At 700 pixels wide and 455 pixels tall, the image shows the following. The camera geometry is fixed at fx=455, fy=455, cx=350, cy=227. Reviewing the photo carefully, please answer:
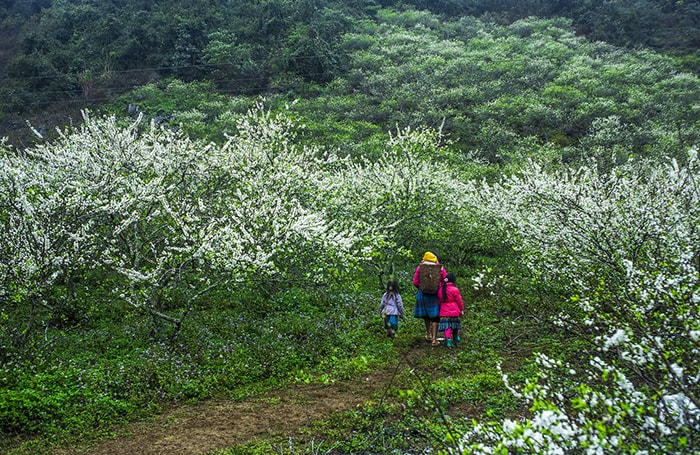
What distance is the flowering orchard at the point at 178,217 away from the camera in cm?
1037

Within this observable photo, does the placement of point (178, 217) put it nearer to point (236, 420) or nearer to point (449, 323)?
point (236, 420)

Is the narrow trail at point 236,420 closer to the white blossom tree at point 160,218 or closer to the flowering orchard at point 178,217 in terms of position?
the white blossom tree at point 160,218

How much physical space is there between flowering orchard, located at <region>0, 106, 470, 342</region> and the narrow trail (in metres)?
3.08

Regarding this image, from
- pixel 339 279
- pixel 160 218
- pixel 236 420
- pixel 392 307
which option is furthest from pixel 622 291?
pixel 160 218

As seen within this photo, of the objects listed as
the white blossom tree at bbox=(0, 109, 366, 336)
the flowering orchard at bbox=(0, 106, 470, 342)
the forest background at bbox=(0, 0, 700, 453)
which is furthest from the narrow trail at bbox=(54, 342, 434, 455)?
the flowering orchard at bbox=(0, 106, 470, 342)

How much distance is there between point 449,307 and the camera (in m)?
11.8


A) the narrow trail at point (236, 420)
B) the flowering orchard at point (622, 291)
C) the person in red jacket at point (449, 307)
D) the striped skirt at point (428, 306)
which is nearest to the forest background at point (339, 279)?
the flowering orchard at point (622, 291)

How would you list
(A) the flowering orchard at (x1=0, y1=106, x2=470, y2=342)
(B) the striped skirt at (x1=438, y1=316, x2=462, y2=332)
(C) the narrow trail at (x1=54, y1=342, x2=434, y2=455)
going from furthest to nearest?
(B) the striped skirt at (x1=438, y1=316, x2=462, y2=332) → (A) the flowering orchard at (x1=0, y1=106, x2=470, y2=342) → (C) the narrow trail at (x1=54, y1=342, x2=434, y2=455)

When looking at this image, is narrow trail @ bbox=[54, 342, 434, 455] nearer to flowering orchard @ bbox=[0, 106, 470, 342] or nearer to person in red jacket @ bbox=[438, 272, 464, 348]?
person in red jacket @ bbox=[438, 272, 464, 348]

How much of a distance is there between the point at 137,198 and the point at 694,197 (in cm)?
1238

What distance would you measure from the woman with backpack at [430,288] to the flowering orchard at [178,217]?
163 centimetres

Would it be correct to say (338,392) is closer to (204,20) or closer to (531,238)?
(531,238)

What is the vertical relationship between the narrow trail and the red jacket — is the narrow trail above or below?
below

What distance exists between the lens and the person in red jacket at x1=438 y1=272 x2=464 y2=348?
11.8m
